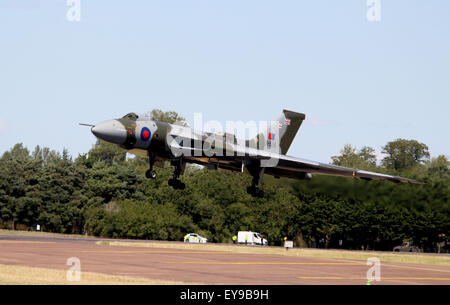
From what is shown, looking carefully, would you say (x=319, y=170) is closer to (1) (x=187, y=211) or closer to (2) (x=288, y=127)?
(2) (x=288, y=127)

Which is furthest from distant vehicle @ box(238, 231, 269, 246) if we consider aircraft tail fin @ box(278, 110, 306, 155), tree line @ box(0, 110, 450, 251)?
aircraft tail fin @ box(278, 110, 306, 155)

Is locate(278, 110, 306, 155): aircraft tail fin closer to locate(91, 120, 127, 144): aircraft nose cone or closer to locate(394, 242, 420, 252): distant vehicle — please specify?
locate(91, 120, 127, 144): aircraft nose cone

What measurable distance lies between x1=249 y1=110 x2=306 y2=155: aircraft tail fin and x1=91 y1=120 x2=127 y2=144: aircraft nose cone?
14.7 metres

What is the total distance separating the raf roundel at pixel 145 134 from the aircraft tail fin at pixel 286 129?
13070mm

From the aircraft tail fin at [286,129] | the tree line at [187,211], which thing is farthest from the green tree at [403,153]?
the aircraft tail fin at [286,129]

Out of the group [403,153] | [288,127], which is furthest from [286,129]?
[403,153]

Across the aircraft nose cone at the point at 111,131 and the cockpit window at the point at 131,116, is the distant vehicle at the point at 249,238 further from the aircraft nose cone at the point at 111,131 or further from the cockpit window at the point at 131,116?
the aircraft nose cone at the point at 111,131

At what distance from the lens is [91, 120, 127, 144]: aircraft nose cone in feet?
124

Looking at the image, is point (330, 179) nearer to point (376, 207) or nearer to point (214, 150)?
point (214, 150)

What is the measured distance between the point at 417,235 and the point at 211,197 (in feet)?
98.4

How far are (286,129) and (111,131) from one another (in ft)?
55.7

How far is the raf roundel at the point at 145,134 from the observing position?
39188 mm

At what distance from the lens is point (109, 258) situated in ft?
113
